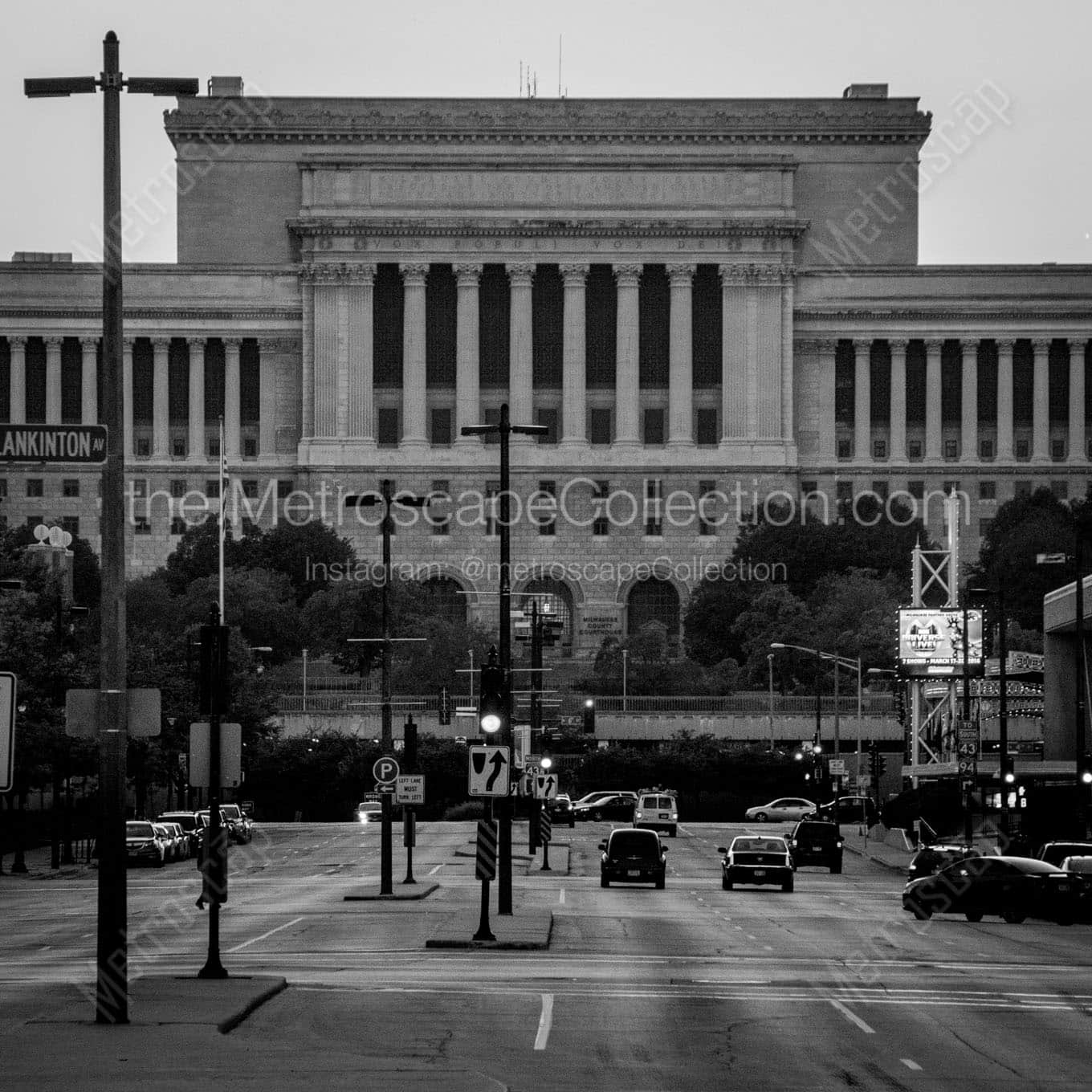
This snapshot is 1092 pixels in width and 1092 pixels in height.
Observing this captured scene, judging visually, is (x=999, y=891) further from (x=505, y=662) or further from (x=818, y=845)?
(x=818, y=845)

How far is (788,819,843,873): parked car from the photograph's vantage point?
8369 cm

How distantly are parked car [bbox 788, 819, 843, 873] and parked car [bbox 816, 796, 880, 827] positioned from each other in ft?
59.9

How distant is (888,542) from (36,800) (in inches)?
2755

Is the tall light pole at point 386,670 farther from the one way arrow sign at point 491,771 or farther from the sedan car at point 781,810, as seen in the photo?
the sedan car at point 781,810

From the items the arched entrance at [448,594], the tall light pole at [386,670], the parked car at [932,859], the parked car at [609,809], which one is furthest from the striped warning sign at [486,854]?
the arched entrance at [448,594]

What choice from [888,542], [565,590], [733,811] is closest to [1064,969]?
[733,811]

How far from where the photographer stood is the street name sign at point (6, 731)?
19.1m

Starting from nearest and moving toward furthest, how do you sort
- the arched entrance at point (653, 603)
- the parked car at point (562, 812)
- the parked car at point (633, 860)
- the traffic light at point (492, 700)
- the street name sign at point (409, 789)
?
1. the traffic light at point (492, 700)
2. the street name sign at point (409, 789)
3. the parked car at point (633, 860)
4. the parked car at point (562, 812)
5. the arched entrance at point (653, 603)

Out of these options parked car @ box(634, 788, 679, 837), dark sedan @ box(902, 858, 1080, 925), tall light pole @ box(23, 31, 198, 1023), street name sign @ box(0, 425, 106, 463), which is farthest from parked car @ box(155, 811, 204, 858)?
street name sign @ box(0, 425, 106, 463)

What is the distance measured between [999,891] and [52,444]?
36184 mm

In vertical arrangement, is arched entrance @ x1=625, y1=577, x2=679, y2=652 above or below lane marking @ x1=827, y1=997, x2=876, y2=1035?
above

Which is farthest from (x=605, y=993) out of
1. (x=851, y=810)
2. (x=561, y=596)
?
(x=561, y=596)

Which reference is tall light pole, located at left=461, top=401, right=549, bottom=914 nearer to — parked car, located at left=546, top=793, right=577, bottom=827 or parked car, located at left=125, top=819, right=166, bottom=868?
parked car, located at left=125, top=819, right=166, bottom=868

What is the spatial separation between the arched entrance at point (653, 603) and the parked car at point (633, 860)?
12713cm
